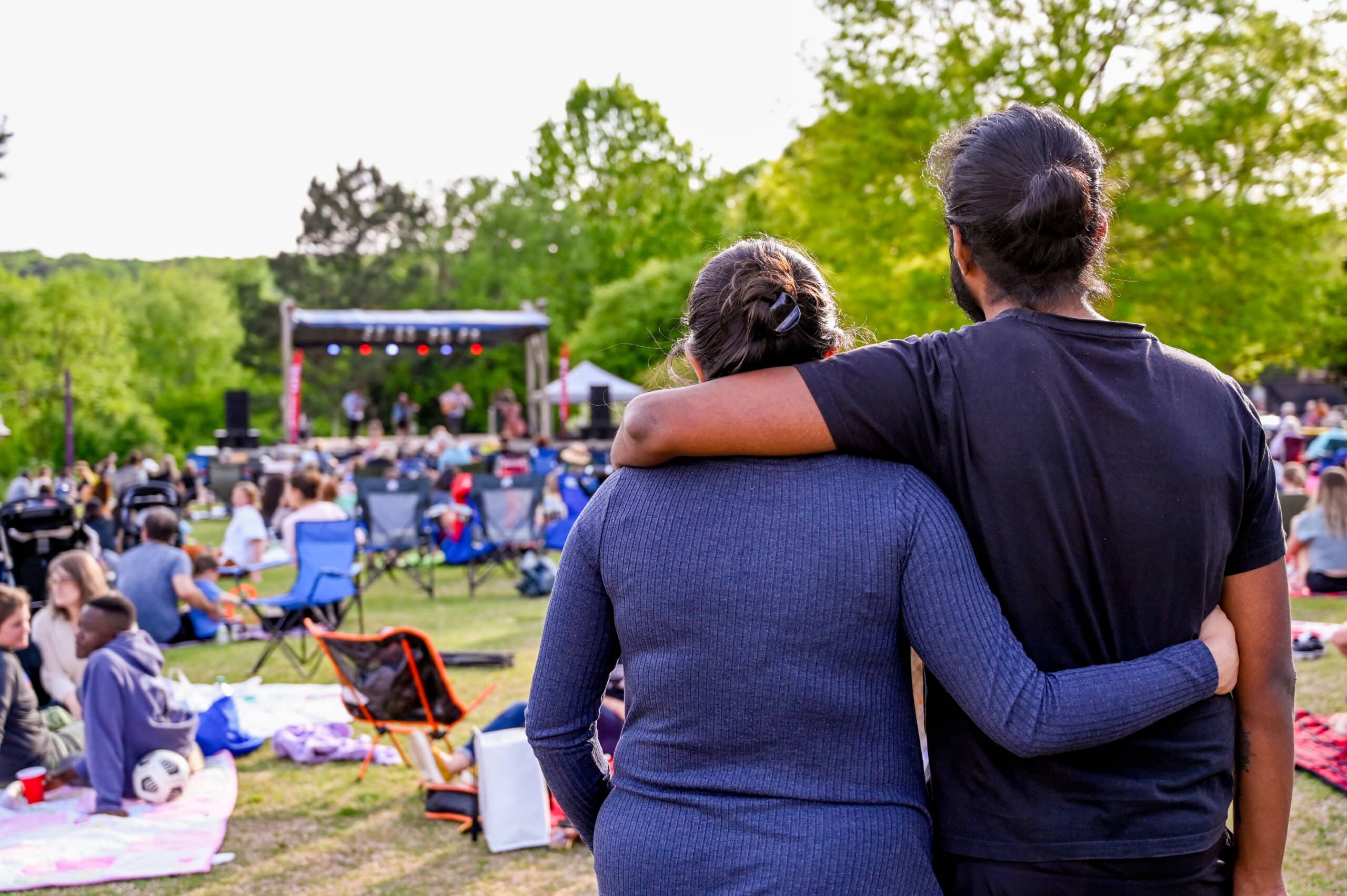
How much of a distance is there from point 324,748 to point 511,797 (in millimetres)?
1704

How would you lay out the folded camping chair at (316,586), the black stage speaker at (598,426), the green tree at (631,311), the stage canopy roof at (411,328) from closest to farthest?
1. the folded camping chair at (316,586)
2. the stage canopy roof at (411,328)
3. the black stage speaker at (598,426)
4. the green tree at (631,311)

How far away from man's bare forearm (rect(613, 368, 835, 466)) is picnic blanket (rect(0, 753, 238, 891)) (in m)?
3.76

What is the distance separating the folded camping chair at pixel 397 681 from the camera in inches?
206

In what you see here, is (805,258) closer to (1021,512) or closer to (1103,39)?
(1021,512)

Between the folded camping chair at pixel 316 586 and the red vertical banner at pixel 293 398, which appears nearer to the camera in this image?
the folded camping chair at pixel 316 586

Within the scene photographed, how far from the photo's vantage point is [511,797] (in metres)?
4.55

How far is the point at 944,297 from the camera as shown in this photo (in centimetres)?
1375

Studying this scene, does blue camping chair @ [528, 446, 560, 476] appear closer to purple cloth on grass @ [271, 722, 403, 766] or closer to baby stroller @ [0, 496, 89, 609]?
baby stroller @ [0, 496, 89, 609]

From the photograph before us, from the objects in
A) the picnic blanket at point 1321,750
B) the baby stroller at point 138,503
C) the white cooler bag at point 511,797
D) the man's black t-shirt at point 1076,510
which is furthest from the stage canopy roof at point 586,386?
the man's black t-shirt at point 1076,510

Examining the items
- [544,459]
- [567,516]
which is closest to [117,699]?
[567,516]

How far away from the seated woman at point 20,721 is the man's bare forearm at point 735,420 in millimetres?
4445

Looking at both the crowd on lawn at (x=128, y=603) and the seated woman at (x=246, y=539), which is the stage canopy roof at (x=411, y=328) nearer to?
the crowd on lawn at (x=128, y=603)

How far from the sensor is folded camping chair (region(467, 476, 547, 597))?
11352 millimetres

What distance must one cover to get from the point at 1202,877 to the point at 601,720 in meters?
3.37
